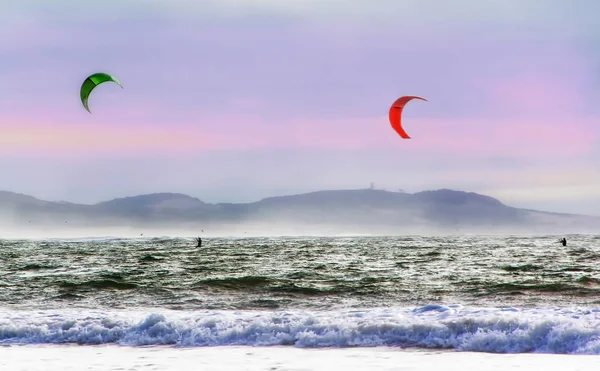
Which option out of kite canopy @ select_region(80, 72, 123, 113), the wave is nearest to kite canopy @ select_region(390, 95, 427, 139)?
kite canopy @ select_region(80, 72, 123, 113)

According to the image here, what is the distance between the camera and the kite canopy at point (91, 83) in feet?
91.7

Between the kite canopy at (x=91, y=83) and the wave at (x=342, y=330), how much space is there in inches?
615

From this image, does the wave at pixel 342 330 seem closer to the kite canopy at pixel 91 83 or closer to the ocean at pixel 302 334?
the ocean at pixel 302 334

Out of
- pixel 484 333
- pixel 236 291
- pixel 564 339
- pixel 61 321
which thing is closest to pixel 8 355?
pixel 61 321

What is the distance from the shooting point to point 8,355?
36.4ft

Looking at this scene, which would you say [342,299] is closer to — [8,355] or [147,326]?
[147,326]

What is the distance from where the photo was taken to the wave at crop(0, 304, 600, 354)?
11648 millimetres

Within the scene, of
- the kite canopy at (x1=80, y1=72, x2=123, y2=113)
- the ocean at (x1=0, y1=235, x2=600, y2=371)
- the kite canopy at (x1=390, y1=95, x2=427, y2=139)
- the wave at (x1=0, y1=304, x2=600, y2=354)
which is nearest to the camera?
the ocean at (x1=0, y1=235, x2=600, y2=371)

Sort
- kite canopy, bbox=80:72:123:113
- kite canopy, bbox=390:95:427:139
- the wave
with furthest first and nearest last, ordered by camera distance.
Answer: kite canopy, bbox=390:95:427:139
kite canopy, bbox=80:72:123:113
the wave

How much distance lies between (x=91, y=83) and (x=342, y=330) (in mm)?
20043

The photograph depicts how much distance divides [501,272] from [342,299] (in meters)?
11.9

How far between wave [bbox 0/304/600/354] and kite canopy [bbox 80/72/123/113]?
1563 centimetres

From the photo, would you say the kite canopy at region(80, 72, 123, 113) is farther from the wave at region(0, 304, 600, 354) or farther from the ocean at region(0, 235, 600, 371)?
the wave at region(0, 304, 600, 354)

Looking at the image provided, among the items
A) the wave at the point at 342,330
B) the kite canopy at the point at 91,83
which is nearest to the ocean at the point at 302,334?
the wave at the point at 342,330
